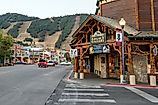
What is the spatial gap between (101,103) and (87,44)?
15010 mm

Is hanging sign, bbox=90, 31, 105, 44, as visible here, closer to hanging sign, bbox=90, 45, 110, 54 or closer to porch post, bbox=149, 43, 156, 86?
hanging sign, bbox=90, 45, 110, 54

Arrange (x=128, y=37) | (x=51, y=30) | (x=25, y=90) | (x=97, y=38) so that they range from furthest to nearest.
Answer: (x=51, y=30)
(x=97, y=38)
(x=128, y=37)
(x=25, y=90)

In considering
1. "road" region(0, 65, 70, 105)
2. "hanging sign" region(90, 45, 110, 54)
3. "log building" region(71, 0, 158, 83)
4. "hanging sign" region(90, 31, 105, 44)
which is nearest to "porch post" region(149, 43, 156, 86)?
"log building" region(71, 0, 158, 83)

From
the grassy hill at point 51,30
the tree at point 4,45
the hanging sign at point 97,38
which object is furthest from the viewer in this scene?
the grassy hill at point 51,30

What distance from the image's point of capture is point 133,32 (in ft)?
83.6

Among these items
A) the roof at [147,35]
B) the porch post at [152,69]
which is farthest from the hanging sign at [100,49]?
the porch post at [152,69]

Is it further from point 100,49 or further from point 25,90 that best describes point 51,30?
point 25,90

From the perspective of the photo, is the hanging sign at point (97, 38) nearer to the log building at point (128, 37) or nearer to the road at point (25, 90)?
the log building at point (128, 37)

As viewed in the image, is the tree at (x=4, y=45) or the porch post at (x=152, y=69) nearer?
the porch post at (x=152, y=69)

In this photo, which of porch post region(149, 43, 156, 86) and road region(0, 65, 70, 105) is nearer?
road region(0, 65, 70, 105)

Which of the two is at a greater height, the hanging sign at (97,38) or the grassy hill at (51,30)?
the grassy hill at (51,30)

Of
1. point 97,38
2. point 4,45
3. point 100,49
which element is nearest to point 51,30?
point 4,45

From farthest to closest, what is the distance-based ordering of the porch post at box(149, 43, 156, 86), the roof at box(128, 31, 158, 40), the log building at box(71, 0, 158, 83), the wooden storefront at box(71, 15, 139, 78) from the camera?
1. the wooden storefront at box(71, 15, 139, 78)
2. the log building at box(71, 0, 158, 83)
3. the roof at box(128, 31, 158, 40)
4. the porch post at box(149, 43, 156, 86)

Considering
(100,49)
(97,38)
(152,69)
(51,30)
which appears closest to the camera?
(152,69)
